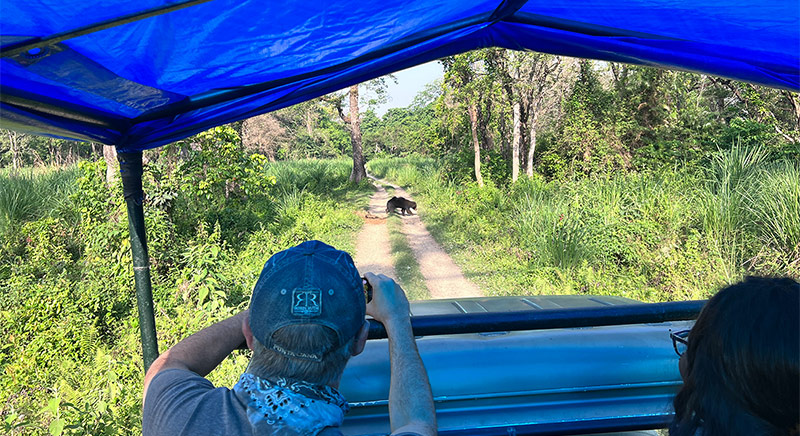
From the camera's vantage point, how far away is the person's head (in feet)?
3.16

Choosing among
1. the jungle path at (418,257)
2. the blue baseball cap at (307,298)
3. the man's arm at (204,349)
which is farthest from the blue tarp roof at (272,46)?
the jungle path at (418,257)

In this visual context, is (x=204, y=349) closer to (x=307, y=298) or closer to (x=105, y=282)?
(x=307, y=298)

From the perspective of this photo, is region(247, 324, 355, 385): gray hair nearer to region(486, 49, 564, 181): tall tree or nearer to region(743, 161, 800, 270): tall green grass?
region(743, 161, 800, 270): tall green grass

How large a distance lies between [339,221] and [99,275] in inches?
241

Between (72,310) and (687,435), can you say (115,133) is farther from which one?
(72,310)

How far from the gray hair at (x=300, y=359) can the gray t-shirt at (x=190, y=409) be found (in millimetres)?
92

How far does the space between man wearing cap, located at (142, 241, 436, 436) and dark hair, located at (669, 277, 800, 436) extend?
55cm

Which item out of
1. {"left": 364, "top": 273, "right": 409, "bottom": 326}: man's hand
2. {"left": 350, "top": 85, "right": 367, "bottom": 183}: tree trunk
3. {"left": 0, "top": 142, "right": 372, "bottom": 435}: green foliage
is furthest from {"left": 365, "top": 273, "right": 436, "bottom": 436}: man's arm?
{"left": 350, "top": 85, "right": 367, "bottom": 183}: tree trunk

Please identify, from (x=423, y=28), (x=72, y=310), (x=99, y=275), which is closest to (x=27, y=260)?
(x=99, y=275)

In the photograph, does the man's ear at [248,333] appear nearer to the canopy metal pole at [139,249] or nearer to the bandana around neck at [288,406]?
the bandana around neck at [288,406]

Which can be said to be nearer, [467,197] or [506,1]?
[506,1]

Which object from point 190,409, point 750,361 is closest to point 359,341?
point 190,409

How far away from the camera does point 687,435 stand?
1012 millimetres

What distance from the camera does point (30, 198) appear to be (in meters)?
8.08
